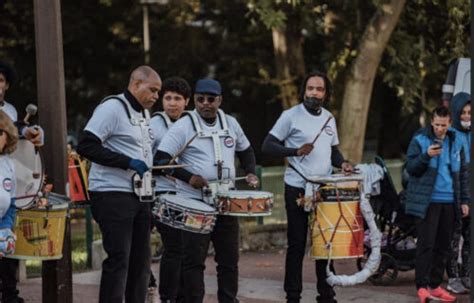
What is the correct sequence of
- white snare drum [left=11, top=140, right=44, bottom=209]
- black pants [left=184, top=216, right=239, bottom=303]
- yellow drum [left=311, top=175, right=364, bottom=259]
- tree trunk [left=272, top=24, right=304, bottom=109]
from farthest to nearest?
tree trunk [left=272, top=24, right=304, bottom=109]
yellow drum [left=311, top=175, right=364, bottom=259]
black pants [left=184, top=216, right=239, bottom=303]
white snare drum [left=11, top=140, right=44, bottom=209]

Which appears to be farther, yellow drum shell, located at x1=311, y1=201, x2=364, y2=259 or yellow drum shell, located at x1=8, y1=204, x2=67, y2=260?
yellow drum shell, located at x1=311, y1=201, x2=364, y2=259

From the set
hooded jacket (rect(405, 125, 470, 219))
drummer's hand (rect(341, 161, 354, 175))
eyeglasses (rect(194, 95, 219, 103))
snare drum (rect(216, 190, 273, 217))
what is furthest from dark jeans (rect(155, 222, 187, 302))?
hooded jacket (rect(405, 125, 470, 219))

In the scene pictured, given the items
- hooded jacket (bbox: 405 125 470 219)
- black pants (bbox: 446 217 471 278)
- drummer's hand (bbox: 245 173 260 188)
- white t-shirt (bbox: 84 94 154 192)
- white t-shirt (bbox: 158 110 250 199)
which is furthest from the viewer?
black pants (bbox: 446 217 471 278)

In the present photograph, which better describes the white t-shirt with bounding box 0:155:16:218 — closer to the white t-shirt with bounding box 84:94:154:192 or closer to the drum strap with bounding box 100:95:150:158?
the white t-shirt with bounding box 84:94:154:192

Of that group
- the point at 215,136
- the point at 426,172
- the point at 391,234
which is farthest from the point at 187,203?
the point at 391,234

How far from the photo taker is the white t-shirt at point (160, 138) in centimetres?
902

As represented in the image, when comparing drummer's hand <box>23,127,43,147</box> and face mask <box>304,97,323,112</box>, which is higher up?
face mask <box>304,97,323,112</box>

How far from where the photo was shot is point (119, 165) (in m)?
7.85

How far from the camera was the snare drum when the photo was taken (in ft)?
27.5

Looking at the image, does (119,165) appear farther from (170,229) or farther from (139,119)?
(170,229)

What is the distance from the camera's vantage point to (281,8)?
16.6 m

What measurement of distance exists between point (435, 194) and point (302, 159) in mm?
1397

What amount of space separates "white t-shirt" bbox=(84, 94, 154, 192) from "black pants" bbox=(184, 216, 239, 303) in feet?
2.41

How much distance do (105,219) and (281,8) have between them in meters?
9.08
